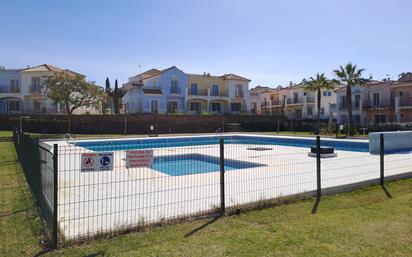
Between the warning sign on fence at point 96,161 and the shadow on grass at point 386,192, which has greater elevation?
the warning sign on fence at point 96,161

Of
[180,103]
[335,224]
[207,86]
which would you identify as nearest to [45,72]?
[180,103]

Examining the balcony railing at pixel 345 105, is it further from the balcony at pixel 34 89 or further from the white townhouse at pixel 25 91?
the balcony at pixel 34 89

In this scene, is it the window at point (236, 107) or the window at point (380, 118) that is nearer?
the window at point (380, 118)

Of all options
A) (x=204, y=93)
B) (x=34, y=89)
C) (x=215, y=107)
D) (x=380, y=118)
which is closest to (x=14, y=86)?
(x=34, y=89)

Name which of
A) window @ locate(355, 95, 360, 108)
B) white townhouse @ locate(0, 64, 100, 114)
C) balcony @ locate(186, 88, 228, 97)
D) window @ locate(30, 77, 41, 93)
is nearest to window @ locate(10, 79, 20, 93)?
white townhouse @ locate(0, 64, 100, 114)

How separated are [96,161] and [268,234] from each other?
2.71 meters

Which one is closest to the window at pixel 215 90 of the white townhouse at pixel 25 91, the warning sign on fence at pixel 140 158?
the white townhouse at pixel 25 91

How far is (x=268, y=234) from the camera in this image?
16.8 feet

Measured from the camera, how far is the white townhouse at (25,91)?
1705 inches

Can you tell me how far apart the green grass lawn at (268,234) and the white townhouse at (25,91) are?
39.4 meters

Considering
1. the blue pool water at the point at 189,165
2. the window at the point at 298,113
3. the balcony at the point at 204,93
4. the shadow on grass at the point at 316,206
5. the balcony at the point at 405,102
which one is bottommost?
the shadow on grass at the point at 316,206

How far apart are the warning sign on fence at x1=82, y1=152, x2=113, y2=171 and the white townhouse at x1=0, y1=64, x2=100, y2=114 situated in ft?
130

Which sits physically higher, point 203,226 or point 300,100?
point 300,100

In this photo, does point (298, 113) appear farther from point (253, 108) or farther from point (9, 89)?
point (9, 89)
